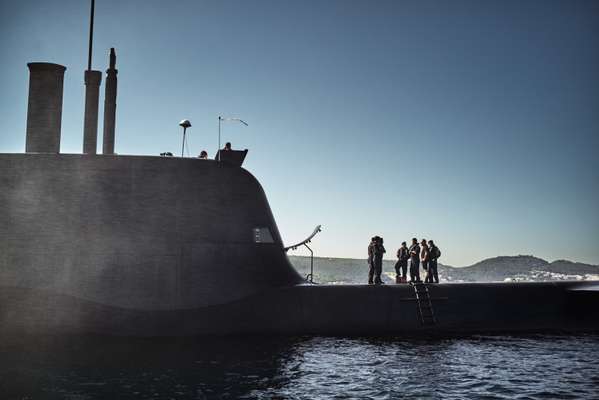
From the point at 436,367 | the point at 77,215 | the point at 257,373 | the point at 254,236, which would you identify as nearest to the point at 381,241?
the point at 254,236

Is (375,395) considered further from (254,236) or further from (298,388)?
(254,236)

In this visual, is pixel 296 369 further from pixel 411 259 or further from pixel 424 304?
pixel 411 259

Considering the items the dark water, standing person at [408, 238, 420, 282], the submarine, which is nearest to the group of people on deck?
standing person at [408, 238, 420, 282]

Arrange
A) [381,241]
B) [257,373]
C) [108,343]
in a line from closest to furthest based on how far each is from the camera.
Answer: [257,373], [108,343], [381,241]

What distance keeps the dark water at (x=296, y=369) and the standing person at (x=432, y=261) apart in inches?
137

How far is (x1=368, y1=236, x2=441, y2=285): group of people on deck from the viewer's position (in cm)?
1655

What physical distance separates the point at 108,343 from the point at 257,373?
402 centimetres

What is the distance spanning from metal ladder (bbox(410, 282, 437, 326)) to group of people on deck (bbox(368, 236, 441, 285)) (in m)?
1.30

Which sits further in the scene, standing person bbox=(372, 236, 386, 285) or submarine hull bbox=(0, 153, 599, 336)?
standing person bbox=(372, 236, 386, 285)

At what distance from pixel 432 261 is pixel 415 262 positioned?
0.60 metres

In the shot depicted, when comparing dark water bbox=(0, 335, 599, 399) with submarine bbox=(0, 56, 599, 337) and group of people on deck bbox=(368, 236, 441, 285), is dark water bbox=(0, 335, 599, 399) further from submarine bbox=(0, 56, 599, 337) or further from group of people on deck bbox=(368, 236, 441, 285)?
group of people on deck bbox=(368, 236, 441, 285)

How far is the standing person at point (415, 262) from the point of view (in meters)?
16.8

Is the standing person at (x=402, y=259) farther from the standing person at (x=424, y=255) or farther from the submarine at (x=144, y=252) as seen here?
the submarine at (x=144, y=252)

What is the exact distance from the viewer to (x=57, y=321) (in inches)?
479
